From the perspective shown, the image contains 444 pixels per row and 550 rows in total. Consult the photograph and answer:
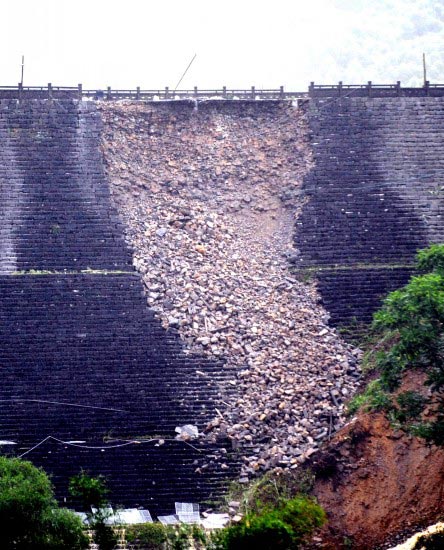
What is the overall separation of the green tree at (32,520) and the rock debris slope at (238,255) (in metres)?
5.27

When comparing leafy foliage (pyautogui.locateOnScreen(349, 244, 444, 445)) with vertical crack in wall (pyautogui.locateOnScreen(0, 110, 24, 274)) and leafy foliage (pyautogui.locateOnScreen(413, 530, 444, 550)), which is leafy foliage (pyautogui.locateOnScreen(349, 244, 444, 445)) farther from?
vertical crack in wall (pyautogui.locateOnScreen(0, 110, 24, 274))

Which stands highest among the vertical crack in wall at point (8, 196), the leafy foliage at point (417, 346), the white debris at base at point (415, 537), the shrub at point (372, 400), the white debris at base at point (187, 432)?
the vertical crack in wall at point (8, 196)

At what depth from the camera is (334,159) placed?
28.6 m

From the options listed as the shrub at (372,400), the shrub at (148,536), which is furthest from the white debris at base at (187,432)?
the shrub at (372,400)

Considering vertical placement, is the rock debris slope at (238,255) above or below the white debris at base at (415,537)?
above

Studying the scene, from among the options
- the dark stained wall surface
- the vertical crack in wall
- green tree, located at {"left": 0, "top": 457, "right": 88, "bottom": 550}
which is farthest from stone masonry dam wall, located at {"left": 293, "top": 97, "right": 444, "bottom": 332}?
green tree, located at {"left": 0, "top": 457, "right": 88, "bottom": 550}

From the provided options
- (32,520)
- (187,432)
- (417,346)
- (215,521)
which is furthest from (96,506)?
(417,346)

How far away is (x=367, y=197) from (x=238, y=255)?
3810 millimetres

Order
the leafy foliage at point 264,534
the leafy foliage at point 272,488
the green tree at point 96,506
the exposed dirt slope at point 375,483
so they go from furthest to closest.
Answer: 1. the leafy foliage at point 272,488
2. the exposed dirt slope at point 375,483
3. the green tree at point 96,506
4. the leafy foliage at point 264,534

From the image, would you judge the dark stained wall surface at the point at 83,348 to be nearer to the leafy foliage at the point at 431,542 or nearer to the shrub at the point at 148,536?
the shrub at the point at 148,536

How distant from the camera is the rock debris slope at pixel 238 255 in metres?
22.5

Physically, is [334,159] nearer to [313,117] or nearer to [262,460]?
[313,117]

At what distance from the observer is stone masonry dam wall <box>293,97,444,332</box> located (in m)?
25.8

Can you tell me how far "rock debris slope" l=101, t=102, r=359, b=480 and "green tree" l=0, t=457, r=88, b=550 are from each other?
5.27 metres
